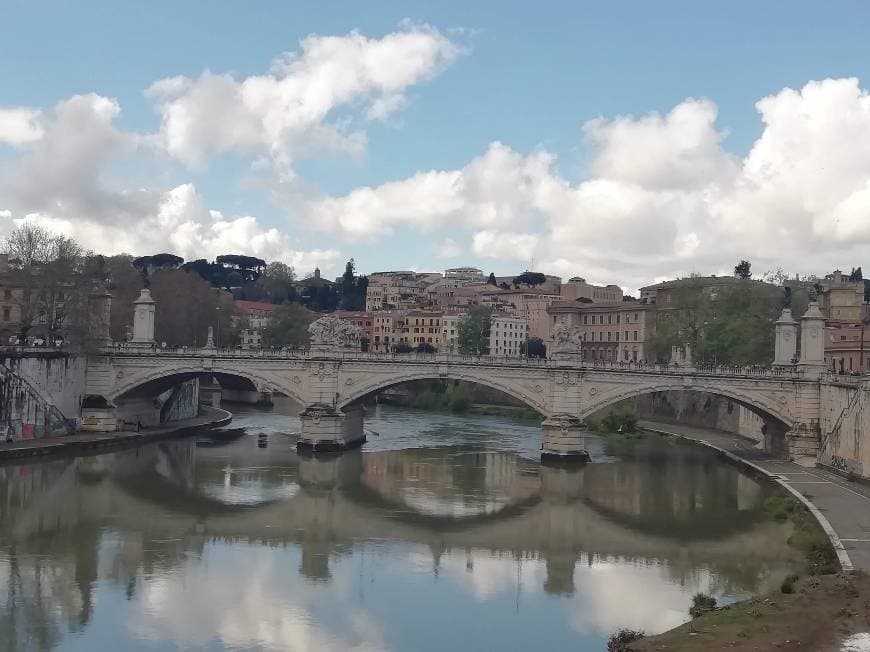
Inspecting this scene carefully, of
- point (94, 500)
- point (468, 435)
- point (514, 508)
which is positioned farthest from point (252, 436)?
point (514, 508)

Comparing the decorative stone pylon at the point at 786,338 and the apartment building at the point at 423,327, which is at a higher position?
the apartment building at the point at 423,327

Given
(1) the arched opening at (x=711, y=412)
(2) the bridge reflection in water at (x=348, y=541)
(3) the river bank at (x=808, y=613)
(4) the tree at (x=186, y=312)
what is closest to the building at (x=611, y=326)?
(1) the arched opening at (x=711, y=412)

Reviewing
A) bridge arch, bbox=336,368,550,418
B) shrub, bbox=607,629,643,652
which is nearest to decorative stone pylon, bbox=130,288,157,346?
bridge arch, bbox=336,368,550,418

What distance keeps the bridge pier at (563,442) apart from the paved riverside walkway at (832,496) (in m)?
6.17

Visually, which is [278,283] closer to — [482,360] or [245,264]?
[245,264]

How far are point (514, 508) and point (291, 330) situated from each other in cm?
3902

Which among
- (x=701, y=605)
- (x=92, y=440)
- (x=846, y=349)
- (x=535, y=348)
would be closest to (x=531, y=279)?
(x=535, y=348)

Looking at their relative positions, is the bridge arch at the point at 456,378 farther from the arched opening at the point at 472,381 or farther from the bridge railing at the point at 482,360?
the bridge railing at the point at 482,360

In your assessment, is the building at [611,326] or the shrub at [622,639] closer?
the shrub at [622,639]

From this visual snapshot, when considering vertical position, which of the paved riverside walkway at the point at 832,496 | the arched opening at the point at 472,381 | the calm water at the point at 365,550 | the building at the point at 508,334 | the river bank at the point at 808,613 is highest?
the building at the point at 508,334

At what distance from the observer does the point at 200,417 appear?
5031 centimetres

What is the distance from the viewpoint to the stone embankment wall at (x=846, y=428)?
2792 centimetres

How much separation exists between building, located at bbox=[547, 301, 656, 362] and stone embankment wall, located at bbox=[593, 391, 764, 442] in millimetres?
9810

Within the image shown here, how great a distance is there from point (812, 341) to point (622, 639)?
23.2 meters
